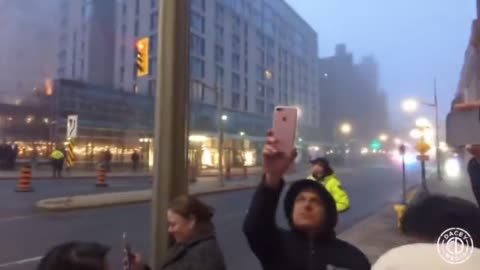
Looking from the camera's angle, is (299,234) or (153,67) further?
(153,67)

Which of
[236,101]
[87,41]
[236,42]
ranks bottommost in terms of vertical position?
[236,101]

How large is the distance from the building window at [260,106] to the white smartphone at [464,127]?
157 feet

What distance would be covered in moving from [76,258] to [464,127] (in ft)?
4.03

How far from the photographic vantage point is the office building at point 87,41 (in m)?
40.7

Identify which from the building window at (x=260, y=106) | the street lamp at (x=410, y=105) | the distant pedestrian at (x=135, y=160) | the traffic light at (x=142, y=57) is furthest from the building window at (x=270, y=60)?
the traffic light at (x=142, y=57)

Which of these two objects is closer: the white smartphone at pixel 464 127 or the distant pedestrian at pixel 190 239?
the white smartphone at pixel 464 127

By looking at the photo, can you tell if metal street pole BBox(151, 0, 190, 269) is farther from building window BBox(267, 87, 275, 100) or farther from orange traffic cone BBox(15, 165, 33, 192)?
building window BBox(267, 87, 275, 100)

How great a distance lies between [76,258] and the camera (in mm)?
1412

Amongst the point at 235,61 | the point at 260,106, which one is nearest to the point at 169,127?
the point at 235,61

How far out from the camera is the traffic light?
5023 millimetres

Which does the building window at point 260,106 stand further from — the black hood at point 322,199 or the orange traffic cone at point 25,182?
the black hood at point 322,199

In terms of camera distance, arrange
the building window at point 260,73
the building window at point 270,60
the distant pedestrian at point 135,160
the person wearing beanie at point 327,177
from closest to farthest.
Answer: the person wearing beanie at point 327,177 < the distant pedestrian at point 135,160 < the building window at point 260,73 < the building window at point 270,60

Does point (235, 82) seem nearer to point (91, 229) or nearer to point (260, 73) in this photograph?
point (260, 73)
